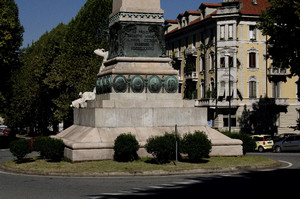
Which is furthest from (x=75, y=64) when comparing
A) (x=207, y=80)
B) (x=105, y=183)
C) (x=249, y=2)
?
(x=105, y=183)

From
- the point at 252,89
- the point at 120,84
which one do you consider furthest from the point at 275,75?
the point at 120,84

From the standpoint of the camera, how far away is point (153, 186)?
15258mm

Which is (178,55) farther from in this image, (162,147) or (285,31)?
(162,147)

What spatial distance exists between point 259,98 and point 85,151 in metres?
43.8

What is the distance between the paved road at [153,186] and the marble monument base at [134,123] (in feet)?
10.4

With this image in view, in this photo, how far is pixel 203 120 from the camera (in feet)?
76.2

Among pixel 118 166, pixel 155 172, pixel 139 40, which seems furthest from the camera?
pixel 139 40

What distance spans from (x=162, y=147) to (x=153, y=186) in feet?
A: 13.7

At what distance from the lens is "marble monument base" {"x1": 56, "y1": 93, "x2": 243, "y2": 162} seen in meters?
20.6

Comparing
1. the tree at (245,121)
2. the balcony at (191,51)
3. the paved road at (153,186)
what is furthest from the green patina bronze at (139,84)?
the balcony at (191,51)

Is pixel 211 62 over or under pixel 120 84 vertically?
over

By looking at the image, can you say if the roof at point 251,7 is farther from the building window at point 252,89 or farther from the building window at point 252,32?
the building window at point 252,89

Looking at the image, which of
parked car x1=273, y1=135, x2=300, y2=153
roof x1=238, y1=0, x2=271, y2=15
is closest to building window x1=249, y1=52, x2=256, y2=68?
roof x1=238, y1=0, x2=271, y2=15

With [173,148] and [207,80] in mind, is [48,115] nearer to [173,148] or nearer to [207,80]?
[207,80]
